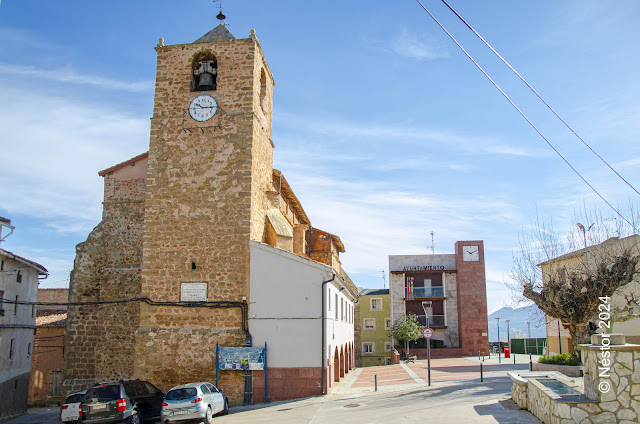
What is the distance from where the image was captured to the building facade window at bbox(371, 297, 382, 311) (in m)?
49.4

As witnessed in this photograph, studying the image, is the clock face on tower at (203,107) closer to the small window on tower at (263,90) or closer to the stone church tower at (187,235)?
the stone church tower at (187,235)

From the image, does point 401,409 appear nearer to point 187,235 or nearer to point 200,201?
point 187,235

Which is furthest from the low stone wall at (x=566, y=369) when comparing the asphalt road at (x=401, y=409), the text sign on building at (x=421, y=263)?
the text sign on building at (x=421, y=263)

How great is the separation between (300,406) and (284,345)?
2.47 m

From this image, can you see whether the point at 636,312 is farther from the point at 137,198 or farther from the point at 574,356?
the point at 137,198

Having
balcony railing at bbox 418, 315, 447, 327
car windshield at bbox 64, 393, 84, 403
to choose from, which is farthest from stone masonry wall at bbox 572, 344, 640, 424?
balcony railing at bbox 418, 315, 447, 327

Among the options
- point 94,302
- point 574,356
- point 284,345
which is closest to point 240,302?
point 284,345

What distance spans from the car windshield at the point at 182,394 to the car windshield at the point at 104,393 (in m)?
1.35

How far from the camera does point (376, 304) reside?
49531 millimetres

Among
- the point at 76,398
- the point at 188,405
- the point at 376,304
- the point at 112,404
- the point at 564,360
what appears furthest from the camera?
the point at 376,304

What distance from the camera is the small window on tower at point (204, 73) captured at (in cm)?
2167

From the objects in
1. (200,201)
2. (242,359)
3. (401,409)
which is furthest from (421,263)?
(401,409)

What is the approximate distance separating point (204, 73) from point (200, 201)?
535 cm

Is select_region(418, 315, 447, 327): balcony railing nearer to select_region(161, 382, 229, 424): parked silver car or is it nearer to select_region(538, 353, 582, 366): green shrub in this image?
select_region(538, 353, 582, 366): green shrub
